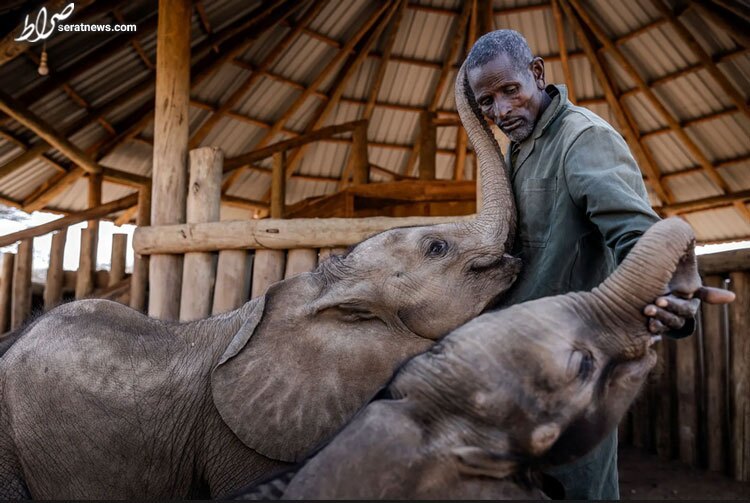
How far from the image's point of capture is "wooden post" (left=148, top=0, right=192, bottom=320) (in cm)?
557

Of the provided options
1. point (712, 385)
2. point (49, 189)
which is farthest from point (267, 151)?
→ point (712, 385)

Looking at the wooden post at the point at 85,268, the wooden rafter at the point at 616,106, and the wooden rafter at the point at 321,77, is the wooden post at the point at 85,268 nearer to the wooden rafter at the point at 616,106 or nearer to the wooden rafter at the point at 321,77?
the wooden rafter at the point at 321,77

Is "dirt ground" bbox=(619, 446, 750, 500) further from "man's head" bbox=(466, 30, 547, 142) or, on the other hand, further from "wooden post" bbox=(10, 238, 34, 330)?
"wooden post" bbox=(10, 238, 34, 330)

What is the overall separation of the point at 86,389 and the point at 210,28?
9.25m

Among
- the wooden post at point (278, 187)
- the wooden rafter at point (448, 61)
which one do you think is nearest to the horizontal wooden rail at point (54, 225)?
the wooden post at point (278, 187)

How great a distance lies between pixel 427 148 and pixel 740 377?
6.41 meters

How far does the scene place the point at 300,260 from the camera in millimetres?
5195

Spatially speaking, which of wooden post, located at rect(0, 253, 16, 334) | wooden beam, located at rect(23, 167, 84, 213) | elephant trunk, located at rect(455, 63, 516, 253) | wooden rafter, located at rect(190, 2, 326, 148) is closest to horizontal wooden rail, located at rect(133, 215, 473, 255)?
elephant trunk, located at rect(455, 63, 516, 253)

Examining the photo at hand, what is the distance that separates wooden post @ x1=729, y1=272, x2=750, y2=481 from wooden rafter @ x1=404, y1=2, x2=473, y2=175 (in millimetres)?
7838

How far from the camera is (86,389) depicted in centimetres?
283

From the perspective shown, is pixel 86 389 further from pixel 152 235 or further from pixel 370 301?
pixel 152 235

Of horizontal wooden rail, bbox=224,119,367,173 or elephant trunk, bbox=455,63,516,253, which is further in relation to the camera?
horizontal wooden rail, bbox=224,119,367,173

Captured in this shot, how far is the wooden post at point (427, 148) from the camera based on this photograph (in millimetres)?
11109

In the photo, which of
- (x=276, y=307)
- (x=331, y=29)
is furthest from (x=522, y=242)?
(x=331, y=29)
